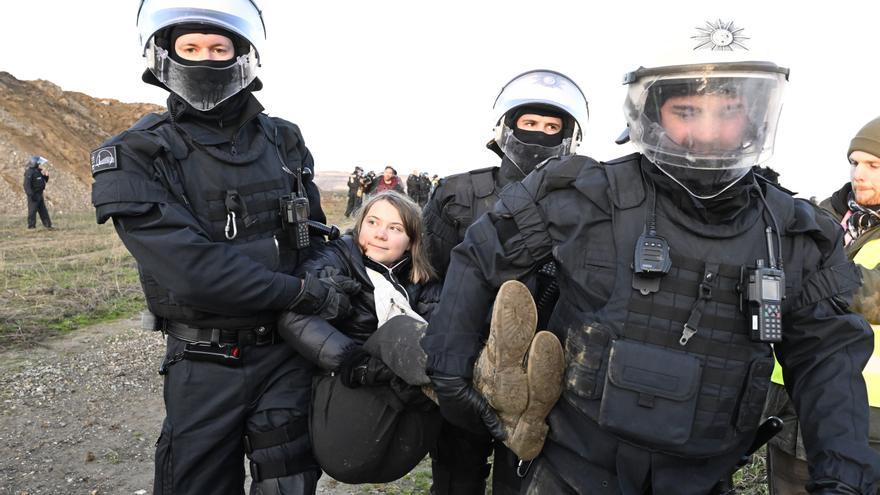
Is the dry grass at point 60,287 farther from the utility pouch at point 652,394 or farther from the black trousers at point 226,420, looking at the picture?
the utility pouch at point 652,394

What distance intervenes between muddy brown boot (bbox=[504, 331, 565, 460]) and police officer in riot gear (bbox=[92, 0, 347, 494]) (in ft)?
2.93

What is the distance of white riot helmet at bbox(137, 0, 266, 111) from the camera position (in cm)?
234

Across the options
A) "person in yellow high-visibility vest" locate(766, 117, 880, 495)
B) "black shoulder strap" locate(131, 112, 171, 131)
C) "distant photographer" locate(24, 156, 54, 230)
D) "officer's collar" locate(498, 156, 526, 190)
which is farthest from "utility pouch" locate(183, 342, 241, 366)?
"distant photographer" locate(24, 156, 54, 230)

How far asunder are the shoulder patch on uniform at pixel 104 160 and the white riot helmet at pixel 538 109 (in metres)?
1.76

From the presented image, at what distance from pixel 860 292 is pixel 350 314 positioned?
194 centimetres

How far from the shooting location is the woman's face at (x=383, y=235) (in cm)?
291

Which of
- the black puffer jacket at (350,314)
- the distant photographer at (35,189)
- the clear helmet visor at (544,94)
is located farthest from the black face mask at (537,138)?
the distant photographer at (35,189)

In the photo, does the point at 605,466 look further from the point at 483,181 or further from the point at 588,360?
the point at 483,181

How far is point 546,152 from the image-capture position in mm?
A: 3121

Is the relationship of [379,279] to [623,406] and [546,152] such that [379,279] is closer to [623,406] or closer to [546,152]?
[546,152]

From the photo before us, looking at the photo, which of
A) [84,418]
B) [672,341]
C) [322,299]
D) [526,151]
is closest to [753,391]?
[672,341]

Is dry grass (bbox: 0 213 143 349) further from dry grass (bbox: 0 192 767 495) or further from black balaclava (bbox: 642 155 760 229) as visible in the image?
black balaclava (bbox: 642 155 760 229)

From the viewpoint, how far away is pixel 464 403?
1984mm

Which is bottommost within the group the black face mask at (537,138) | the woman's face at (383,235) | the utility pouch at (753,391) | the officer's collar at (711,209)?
Result: the utility pouch at (753,391)
